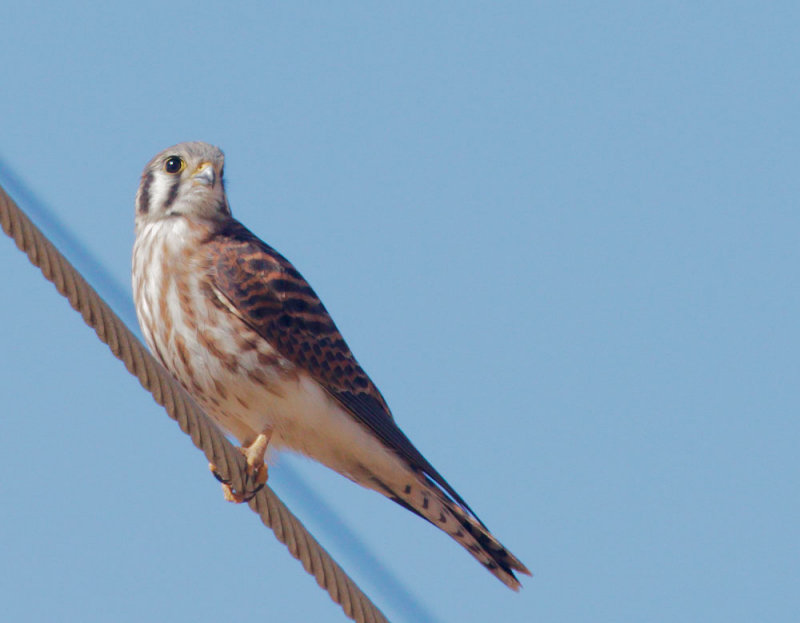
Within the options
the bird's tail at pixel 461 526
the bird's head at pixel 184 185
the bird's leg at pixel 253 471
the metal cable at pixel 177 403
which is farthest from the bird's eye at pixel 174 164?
the metal cable at pixel 177 403

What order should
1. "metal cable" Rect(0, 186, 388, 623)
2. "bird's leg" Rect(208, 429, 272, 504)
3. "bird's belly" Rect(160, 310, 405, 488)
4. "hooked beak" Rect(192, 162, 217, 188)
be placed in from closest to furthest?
1. "metal cable" Rect(0, 186, 388, 623)
2. "bird's leg" Rect(208, 429, 272, 504)
3. "bird's belly" Rect(160, 310, 405, 488)
4. "hooked beak" Rect(192, 162, 217, 188)

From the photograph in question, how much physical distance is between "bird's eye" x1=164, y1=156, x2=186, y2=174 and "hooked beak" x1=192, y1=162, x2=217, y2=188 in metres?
0.10

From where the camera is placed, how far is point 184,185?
17.9 ft

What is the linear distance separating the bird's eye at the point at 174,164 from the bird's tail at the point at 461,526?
5.78 ft

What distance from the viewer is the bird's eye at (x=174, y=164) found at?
5586mm

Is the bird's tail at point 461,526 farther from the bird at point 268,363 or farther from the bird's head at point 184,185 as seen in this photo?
the bird's head at point 184,185

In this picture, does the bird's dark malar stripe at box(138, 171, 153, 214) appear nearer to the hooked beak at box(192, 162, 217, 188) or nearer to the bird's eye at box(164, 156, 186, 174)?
the bird's eye at box(164, 156, 186, 174)

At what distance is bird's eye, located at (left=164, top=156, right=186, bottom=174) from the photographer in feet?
18.3

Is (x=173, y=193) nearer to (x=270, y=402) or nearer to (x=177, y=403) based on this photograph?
→ (x=270, y=402)

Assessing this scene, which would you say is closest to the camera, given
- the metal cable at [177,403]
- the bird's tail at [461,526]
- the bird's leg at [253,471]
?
the metal cable at [177,403]

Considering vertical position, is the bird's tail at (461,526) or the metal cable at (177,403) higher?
the bird's tail at (461,526)

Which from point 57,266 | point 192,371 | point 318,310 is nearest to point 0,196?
point 57,266

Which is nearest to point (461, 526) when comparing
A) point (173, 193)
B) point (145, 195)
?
point (173, 193)

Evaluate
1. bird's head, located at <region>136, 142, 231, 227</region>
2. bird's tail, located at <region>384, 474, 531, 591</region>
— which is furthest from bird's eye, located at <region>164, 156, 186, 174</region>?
bird's tail, located at <region>384, 474, 531, 591</region>
